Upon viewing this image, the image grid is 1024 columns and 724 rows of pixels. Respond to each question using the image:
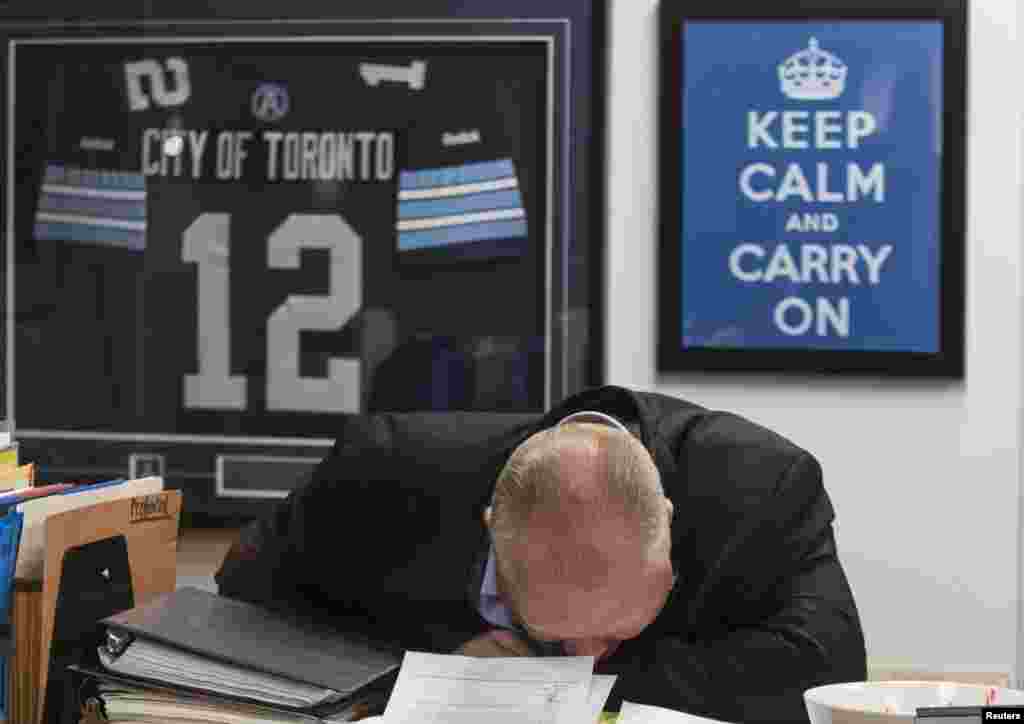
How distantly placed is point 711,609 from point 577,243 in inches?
46.1

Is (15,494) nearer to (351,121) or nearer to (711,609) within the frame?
(711,609)

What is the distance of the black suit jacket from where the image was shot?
158 centimetres

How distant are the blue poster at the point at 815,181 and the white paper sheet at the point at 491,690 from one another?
145 cm

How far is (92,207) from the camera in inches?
112

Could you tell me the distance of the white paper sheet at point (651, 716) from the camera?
1307 mm

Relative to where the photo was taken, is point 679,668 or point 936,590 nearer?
point 679,668

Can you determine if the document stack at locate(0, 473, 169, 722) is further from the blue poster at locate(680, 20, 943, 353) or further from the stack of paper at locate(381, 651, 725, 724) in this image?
the blue poster at locate(680, 20, 943, 353)

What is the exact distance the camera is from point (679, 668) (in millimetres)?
1544

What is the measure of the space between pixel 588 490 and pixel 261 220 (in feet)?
5.16

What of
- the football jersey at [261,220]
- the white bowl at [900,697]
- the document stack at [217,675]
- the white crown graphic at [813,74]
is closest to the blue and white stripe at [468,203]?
the football jersey at [261,220]

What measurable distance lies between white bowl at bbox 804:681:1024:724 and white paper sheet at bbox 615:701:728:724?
0.28m

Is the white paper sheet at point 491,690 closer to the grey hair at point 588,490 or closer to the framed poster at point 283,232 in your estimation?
the grey hair at point 588,490

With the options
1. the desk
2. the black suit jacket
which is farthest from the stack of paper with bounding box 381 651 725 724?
the desk

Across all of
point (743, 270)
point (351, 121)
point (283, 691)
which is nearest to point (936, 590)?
point (743, 270)
